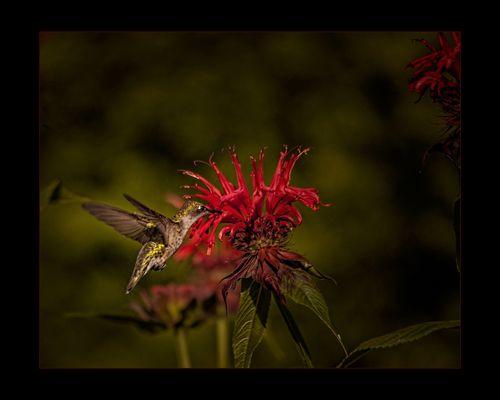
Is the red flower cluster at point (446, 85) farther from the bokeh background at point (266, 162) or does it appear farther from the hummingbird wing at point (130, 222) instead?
the hummingbird wing at point (130, 222)

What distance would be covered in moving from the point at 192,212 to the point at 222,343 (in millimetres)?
327

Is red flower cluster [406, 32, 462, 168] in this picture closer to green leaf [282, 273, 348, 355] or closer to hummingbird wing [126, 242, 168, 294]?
green leaf [282, 273, 348, 355]

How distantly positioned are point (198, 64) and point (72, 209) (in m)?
0.39

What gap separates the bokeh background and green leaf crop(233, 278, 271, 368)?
31 centimetres

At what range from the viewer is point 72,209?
113cm

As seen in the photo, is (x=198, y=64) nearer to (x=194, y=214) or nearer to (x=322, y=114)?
(x=322, y=114)

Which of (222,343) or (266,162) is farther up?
(266,162)

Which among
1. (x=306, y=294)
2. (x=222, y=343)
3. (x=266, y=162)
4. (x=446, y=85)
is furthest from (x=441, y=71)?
(x=222, y=343)

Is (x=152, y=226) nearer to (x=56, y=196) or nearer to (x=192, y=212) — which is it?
(x=192, y=212)

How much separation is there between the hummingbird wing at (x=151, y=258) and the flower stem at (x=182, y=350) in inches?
7.6

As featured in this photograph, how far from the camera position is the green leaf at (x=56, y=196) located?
1.00 metres

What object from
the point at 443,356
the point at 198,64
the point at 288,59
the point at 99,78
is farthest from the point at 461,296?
the point at 99,78

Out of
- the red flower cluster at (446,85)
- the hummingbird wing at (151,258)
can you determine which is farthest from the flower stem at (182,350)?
the red flower cluster at (446,85)

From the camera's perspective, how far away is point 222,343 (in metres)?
1.05
